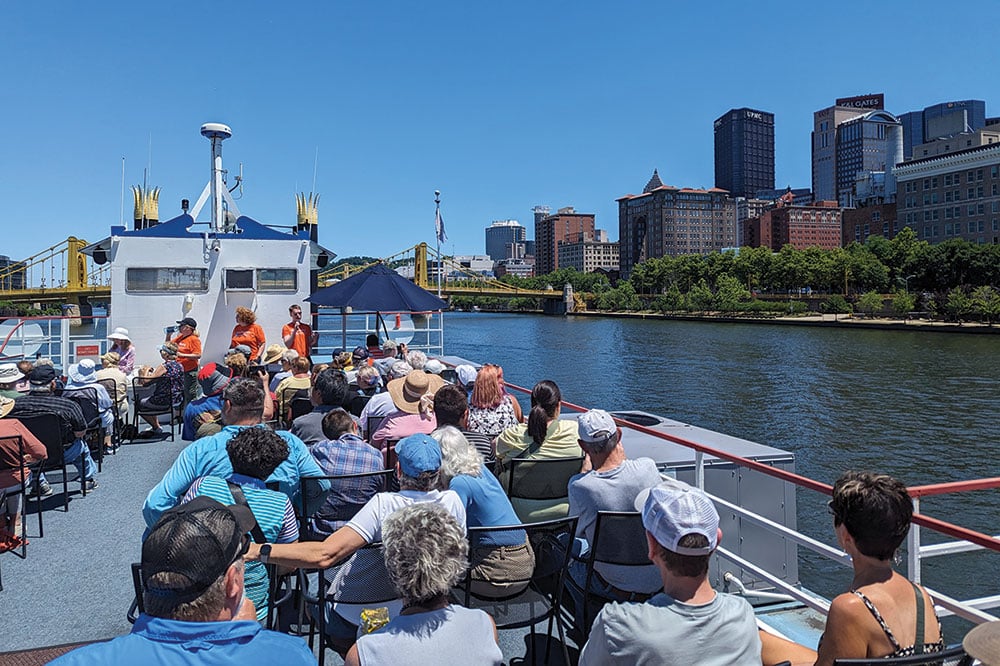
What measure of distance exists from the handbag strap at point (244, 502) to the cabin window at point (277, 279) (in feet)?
29.7

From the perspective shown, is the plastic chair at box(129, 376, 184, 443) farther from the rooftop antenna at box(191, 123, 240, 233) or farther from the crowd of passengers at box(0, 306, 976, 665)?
the rooftop antenna at box(191, 123, 240, 233)

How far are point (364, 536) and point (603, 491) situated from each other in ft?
3.57

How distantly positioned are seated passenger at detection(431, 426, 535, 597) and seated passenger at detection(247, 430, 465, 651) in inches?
5.1

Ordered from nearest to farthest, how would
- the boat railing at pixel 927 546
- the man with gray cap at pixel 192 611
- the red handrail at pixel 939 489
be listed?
the man with gray cap at pixel 192 611 → the red handrail at pixel 939 489 → the boat railing at pixel 927 546

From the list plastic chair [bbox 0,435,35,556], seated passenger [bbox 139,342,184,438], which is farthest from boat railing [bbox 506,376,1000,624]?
seated passenger [bbox 139,342,184,438]

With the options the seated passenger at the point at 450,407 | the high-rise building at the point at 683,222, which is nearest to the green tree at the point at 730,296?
the high-rise building at the point at 683,222

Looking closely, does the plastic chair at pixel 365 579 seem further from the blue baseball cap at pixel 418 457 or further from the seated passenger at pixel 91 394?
the seated passenger at pixel 91 394

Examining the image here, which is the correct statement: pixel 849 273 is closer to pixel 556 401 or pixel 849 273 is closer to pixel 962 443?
pixel 962 443

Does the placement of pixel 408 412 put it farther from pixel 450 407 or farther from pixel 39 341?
pixel 39 341

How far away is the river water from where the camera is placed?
12289mm

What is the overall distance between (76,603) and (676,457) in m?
3.46

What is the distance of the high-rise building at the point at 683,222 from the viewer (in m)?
166

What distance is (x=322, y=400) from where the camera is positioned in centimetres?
490

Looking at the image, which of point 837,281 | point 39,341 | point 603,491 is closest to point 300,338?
point 39,341
